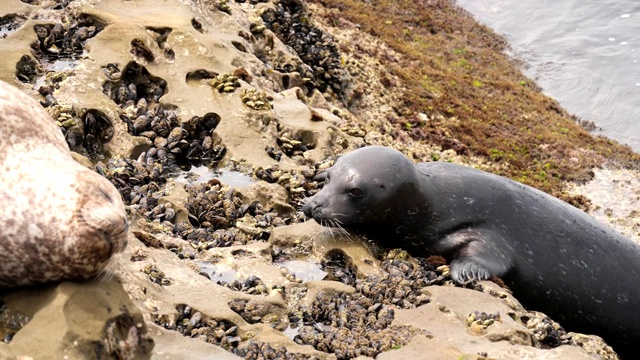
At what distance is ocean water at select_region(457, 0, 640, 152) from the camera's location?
1841 cm

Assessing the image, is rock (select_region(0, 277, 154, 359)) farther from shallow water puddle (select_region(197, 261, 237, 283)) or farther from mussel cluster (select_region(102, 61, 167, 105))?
mussel cluster (select_region(102, 61, 167, 105))

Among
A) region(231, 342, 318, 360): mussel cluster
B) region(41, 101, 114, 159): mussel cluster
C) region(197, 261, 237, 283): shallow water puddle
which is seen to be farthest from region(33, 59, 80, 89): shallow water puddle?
region(231, 342, 318, 360): mussel cluster

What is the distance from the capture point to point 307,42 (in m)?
11.4

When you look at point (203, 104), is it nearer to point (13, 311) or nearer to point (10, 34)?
point (10, 34)

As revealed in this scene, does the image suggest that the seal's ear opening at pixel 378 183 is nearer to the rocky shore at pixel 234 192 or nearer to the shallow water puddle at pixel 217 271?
the rocky shore at pixel 234 192

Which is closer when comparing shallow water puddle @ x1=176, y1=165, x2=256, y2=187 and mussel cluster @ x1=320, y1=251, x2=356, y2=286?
mussel cluster @ x1=320, y1=251, x2=356, y2=286

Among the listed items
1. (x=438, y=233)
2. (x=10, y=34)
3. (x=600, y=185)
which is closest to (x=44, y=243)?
(x=438, y=233)

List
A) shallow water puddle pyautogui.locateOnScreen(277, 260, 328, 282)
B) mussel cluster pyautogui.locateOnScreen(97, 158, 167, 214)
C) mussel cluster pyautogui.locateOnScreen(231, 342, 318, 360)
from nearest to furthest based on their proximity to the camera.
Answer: mussel cluster pyautogui.locateOnScreen(231, 342, 318, 360) < shallow water puddle pyautogui.locateOnScreen(277, 260, 328, 282) < mussel cluster pyautogui.locateOnScreen(97, 158, 167, 214)

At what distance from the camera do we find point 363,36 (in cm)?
1530

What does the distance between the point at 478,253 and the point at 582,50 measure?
637 inches

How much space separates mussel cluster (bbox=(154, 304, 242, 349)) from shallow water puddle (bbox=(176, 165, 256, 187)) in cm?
233

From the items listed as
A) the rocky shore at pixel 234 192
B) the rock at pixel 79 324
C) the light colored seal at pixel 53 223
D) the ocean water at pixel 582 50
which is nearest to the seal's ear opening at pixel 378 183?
the rocky shore at pixel 234 192

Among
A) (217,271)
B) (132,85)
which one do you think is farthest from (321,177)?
(132,85)

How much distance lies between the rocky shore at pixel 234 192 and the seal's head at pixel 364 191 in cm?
20
